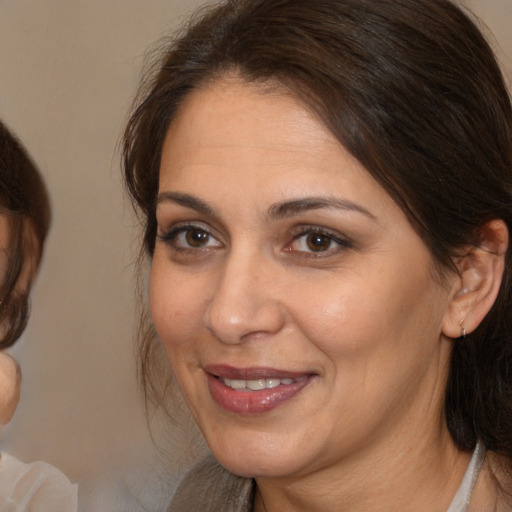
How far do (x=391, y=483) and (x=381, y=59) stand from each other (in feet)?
1.81

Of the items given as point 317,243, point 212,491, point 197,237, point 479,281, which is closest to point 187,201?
point 197,237

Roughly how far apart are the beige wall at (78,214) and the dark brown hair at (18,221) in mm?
15

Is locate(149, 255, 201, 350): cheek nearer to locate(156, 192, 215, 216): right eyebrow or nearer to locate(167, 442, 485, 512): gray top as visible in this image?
locate(156, 192, 215, 216): right eyebrow

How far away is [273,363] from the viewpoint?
1.10m

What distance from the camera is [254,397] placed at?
44.7 inches

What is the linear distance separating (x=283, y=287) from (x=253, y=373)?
11 cm

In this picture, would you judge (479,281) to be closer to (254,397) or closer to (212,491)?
(254,397)

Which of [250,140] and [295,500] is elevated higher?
[250,140]

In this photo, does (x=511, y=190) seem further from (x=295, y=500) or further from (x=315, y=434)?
(x=295, y=500)

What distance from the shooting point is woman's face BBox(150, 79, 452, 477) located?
42.0 inches

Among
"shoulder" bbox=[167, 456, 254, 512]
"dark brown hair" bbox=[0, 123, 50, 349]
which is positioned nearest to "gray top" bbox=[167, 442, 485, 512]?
"shoulder" bbox=[167, 456, 254, 512]

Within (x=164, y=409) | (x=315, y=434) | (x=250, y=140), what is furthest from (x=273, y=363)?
(x=164, y=409)

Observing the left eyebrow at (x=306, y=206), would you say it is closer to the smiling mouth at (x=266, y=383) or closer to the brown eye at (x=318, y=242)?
the brown eye at (x=318, y=242)

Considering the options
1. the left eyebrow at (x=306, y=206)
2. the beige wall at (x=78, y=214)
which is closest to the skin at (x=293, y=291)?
the left eyebrow at (x=306, y=206)
